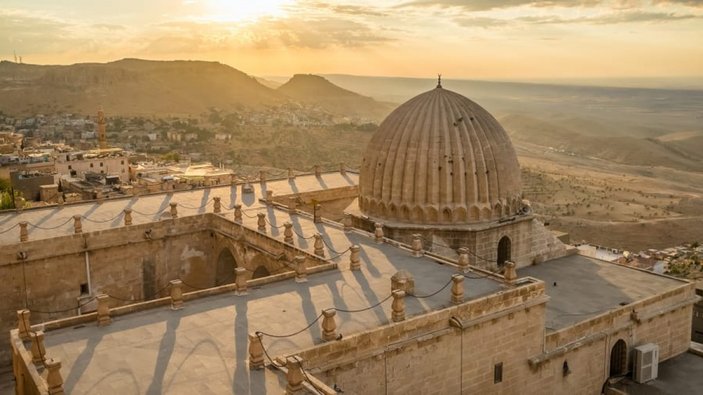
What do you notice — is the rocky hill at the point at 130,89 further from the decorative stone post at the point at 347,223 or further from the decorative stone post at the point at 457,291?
the decorative stone post at the point at 457,291

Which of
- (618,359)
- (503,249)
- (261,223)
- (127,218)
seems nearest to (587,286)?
(618,359)

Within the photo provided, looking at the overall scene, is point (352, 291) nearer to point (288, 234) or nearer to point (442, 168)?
point (288, 234)

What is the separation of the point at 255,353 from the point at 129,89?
151m

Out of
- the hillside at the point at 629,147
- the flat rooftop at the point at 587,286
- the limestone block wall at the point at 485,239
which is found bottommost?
the hillside at the point at 629,147

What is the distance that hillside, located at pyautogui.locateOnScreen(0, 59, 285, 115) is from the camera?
13588 centimetres

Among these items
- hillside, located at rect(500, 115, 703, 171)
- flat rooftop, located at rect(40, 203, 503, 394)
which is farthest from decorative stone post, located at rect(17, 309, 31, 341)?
hillside, located at rect(500, 115, 703, 171)

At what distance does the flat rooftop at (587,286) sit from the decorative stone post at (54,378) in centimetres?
1456

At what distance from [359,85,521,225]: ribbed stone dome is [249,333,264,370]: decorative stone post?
40.4 feet

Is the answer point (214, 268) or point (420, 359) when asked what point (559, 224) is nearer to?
point (214, 268)

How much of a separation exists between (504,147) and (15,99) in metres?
134

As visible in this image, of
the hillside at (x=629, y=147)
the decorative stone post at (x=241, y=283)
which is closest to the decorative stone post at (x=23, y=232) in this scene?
the decorative stone post at (x=241, y=283)

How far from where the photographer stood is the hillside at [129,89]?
13588 cm

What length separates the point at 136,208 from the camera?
95.3 ft

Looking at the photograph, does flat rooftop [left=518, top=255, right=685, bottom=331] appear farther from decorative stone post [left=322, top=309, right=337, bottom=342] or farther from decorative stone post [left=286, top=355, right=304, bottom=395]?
decorative stone post [left=286, top=355, right=304, bottom=395]
